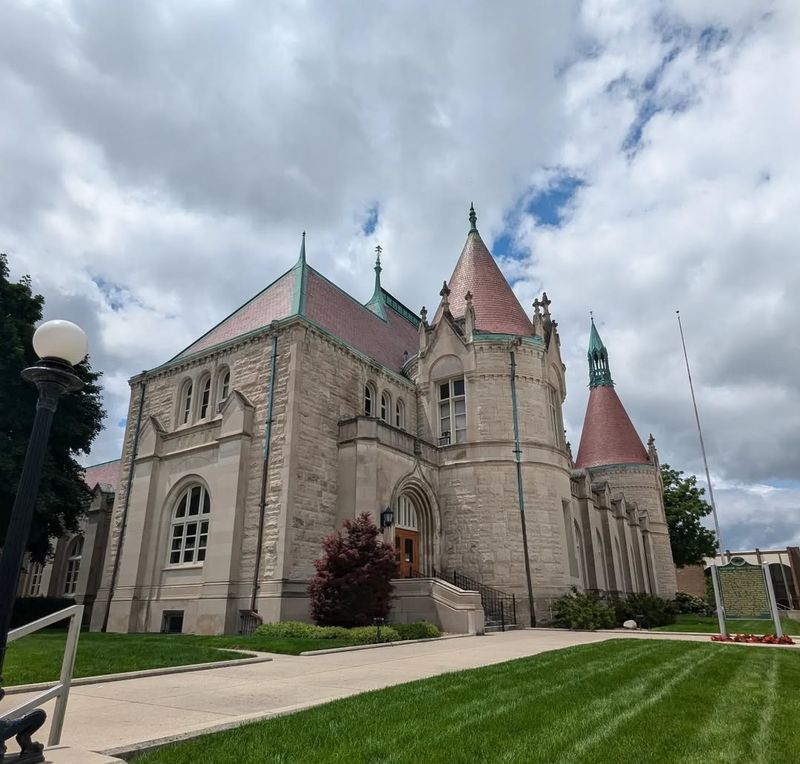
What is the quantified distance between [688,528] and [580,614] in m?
32.3

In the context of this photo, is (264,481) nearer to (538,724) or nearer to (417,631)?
(417,631)

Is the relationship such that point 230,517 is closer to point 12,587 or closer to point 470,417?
point 470,417

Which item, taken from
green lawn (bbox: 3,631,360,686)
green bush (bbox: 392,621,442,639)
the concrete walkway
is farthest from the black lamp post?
green bush (bbox: 392,621,442,639)

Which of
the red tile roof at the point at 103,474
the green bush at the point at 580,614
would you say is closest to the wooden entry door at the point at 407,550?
the green bush at the point at 580,614

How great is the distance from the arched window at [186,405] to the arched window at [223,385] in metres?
1.59

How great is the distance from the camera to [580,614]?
20625 mm

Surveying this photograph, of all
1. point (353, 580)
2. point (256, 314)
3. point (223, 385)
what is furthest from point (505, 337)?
point (353, 580)

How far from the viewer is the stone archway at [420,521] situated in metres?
22.1

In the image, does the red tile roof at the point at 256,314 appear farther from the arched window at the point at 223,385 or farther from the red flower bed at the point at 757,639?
the red flower bed at the point at 757,639

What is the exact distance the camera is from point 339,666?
9.77 meters

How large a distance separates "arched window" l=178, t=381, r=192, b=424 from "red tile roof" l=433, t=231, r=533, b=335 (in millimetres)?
11093

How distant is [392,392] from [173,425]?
8750 millimetres

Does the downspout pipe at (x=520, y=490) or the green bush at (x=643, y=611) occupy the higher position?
the downspout pipe at (x=520, y=490)

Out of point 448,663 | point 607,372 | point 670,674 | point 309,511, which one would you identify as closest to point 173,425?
point 309,511
